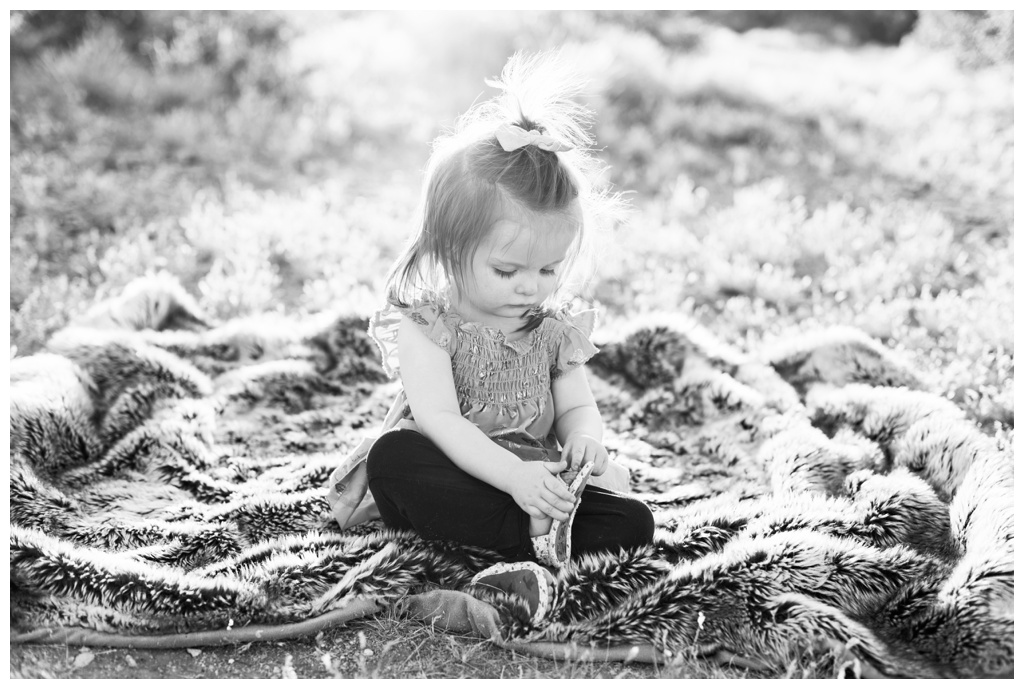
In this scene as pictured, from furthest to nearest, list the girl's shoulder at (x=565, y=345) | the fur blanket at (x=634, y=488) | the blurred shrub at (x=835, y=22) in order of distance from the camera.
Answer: the blurred shrub at (x=835, y=22), the girl's shoulder at (x=565, y=345), the fur blanket at (x=634, y=488)

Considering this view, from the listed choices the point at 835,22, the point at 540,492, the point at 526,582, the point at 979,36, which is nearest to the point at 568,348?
the point at 540,492

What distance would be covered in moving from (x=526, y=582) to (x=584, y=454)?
45 centimetres

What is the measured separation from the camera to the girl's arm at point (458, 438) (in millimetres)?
2816

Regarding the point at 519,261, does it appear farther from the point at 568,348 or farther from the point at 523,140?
the point at 568,348

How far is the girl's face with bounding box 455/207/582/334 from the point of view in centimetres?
289

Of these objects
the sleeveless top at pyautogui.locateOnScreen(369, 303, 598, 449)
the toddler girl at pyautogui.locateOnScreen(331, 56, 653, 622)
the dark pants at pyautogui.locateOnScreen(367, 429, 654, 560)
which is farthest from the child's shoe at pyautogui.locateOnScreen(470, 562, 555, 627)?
the sleeveless top at pyautogui.locateOnScreen(369, 303, 598, 449)

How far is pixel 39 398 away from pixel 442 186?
73.3 inches

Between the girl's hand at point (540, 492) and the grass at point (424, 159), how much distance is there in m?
0.43

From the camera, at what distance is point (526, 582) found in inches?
111

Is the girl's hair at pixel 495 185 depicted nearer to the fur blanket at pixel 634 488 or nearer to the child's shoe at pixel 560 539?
the child's shoe at pixel 560 539

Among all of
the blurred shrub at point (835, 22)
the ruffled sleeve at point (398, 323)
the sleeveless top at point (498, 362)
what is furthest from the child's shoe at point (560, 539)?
the blurred shrub at point (835, 22)

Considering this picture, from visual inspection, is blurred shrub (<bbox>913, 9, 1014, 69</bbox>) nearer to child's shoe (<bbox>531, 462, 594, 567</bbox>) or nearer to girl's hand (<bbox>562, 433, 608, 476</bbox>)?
girl's hand (<bbox>562, 433, 608, 476</bbox>)

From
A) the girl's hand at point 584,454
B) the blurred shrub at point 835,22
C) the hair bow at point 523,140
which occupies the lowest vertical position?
the girl's hand at point 584,454

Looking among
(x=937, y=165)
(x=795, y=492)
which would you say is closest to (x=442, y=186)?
(x=795, y=492)
